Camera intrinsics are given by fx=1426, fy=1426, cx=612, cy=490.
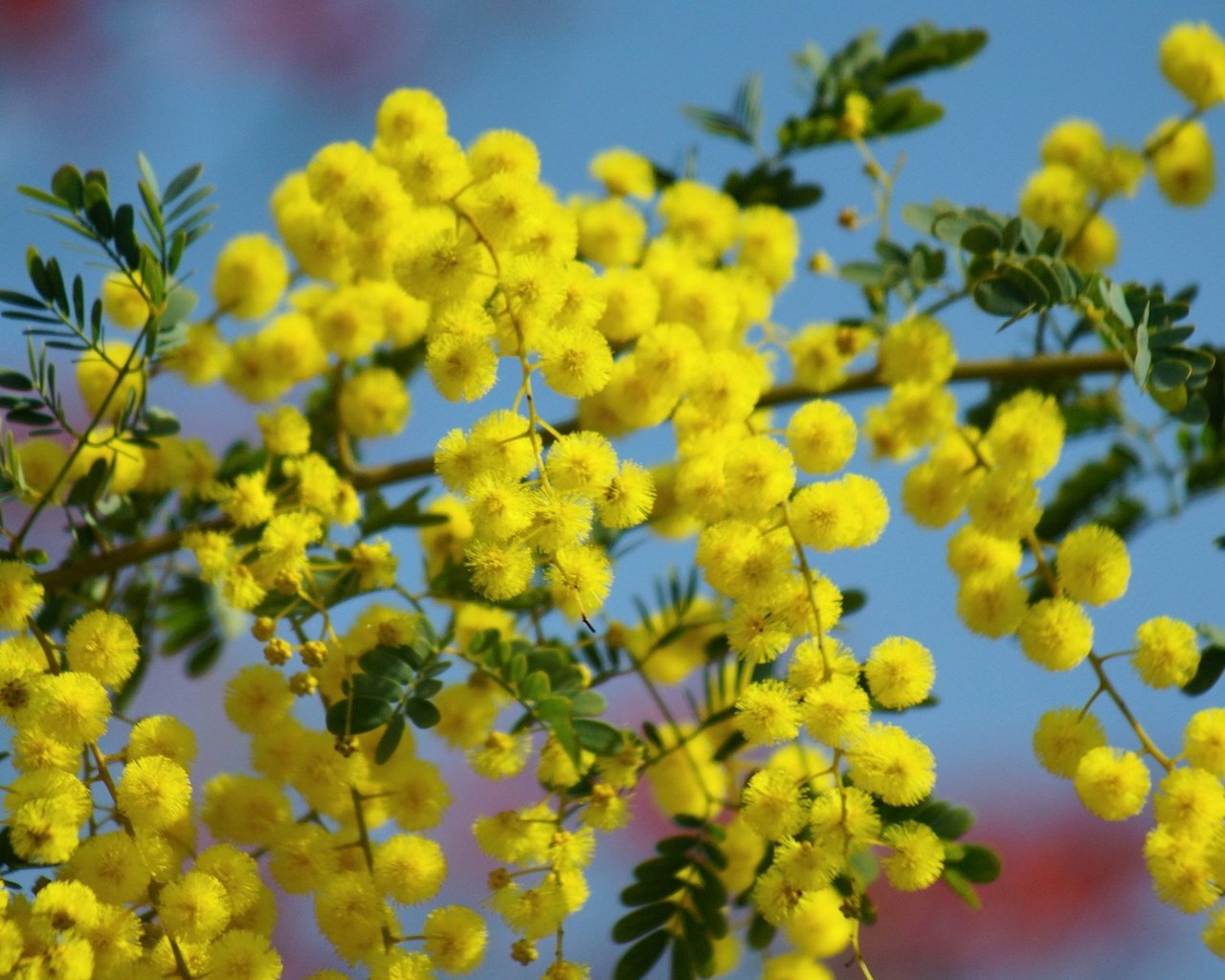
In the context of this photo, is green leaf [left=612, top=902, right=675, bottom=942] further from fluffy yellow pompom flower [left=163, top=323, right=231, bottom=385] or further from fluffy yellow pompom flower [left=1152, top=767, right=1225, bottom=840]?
fluffy yellow pompom flower [left=163, top=323, right=231, bottom=385]

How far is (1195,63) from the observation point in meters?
1.27

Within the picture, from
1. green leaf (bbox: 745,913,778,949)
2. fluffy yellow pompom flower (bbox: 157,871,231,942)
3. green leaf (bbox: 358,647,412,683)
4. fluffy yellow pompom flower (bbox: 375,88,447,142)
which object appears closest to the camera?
fluffy yellow pompom flower (bbox: 157,871,231,942)

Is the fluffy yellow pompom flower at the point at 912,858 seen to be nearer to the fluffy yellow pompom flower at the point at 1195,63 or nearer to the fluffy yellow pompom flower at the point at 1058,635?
the fluffy yellow pompom flower at the point at 1058,635

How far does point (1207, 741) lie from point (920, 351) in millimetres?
364

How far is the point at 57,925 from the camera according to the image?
872 millimetres

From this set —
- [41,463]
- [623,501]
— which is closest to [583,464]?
[623,501]

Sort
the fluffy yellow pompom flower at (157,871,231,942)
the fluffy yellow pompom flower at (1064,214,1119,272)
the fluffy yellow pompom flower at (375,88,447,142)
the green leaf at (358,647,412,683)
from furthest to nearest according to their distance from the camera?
the fluffy yellow pompom flower at (1064,214,1119,272), the fluffy yellow pompom flower at (375,88,447,142), the green leaf at (358,647,412,683), the fluffy yellow pompom flower at (157,871,231,942)

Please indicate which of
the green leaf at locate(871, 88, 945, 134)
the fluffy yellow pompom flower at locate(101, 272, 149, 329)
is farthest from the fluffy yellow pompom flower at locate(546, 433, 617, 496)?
the green leaf at locate(871, 88, 945, 134)

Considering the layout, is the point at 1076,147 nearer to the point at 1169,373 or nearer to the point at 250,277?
the point at 1169,373

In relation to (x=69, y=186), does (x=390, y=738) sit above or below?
below

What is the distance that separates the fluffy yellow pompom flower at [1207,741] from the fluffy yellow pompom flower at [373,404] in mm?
726

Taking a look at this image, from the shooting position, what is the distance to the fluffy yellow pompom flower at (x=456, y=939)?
3.21 ft

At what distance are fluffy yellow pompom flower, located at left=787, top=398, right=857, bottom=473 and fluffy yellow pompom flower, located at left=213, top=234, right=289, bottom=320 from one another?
53cm

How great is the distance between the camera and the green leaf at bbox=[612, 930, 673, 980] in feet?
3.65
